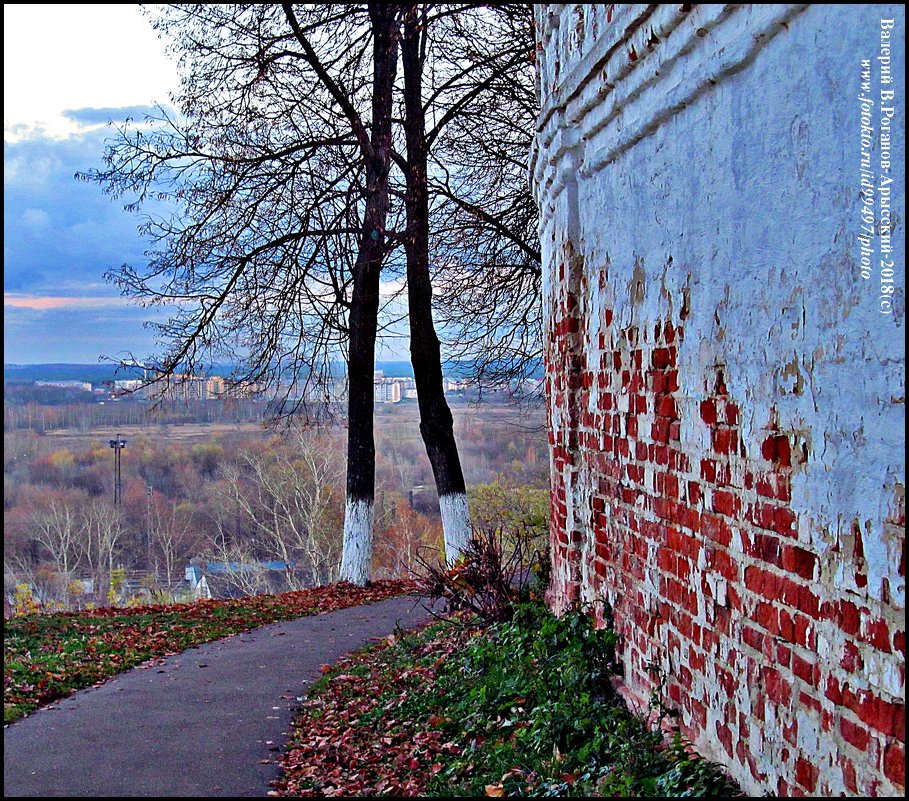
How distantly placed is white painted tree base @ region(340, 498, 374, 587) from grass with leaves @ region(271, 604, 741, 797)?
7894 millimetres

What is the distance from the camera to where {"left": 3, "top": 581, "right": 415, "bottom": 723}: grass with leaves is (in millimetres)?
7961

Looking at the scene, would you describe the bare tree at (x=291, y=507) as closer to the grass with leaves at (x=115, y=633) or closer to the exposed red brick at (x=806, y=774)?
the grass with leaves at (x=115, y=633)

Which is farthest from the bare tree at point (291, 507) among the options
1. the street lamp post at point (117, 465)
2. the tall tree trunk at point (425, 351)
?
the tall tree trunk at point (425, 351)

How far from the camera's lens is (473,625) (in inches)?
324

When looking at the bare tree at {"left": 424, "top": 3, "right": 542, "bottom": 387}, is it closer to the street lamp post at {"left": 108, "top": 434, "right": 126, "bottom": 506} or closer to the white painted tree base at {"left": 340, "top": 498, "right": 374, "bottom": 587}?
the white painted tree base at {"left": 340, "top": 498, "right": 374, "bottom": 587}

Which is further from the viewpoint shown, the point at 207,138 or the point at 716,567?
the point at 207,138

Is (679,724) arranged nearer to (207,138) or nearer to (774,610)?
(774,610)

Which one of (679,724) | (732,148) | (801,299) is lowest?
(679,724)

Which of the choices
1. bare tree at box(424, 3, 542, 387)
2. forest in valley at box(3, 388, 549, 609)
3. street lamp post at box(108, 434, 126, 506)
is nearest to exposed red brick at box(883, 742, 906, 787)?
bare tree at box(424, 3, 542, 387)

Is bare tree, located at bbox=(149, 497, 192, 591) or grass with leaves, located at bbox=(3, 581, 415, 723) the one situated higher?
grass with leaves, located at bbox=(3, 581, 415, 723)

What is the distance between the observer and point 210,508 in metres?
32.0

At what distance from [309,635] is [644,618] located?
7.16 metres

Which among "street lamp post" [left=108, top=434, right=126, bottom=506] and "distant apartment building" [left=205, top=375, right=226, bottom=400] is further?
"street lamp post" [left=108, top=434, right=126, bottom=506]

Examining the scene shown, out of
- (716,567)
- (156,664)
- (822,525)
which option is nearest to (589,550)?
(716,567)
